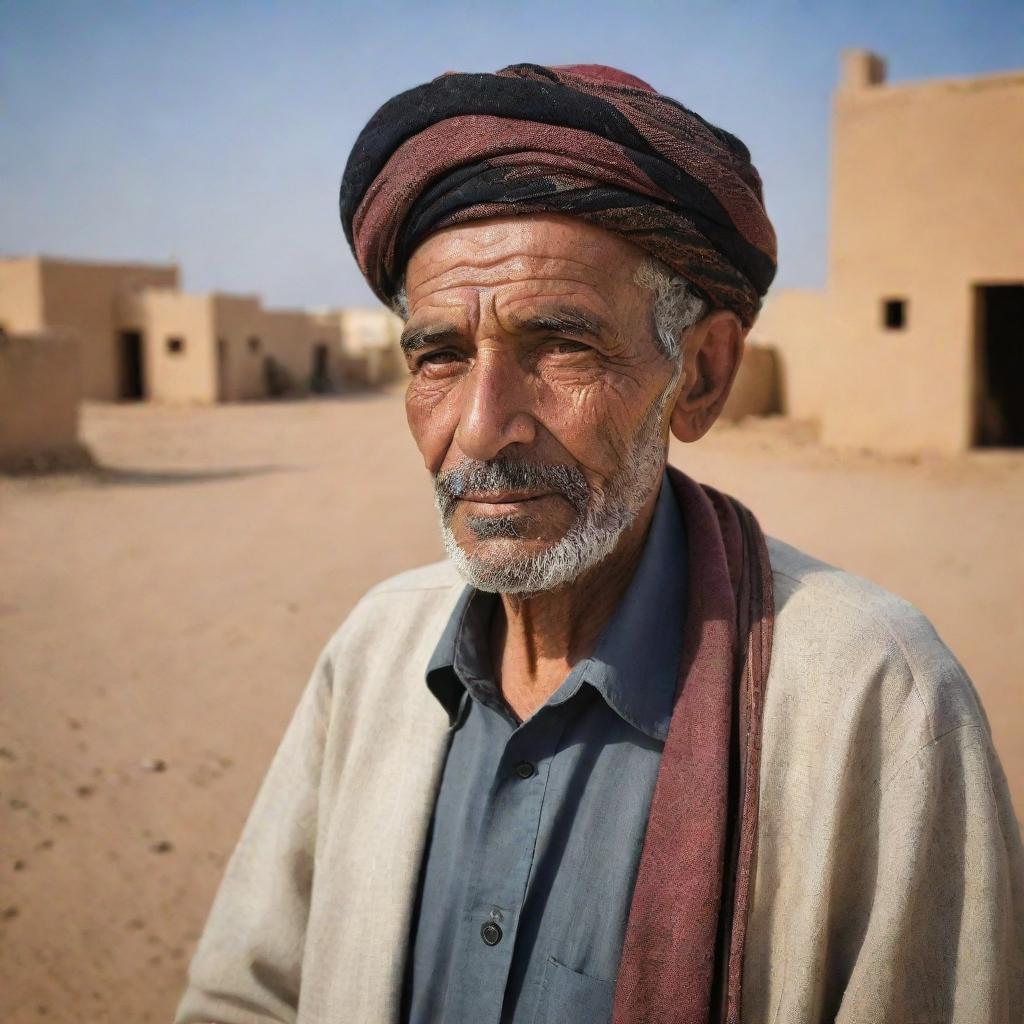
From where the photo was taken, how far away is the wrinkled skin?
148cm

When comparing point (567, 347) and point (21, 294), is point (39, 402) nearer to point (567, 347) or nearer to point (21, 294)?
point (21, 294)

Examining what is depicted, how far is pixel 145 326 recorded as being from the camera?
75.7ft

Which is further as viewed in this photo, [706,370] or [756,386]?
[756,386]

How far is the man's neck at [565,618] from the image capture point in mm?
1656

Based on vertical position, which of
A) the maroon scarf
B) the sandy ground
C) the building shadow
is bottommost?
the sandy ground

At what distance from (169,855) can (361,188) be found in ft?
9.79

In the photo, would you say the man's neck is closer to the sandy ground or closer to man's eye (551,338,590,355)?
man's eye (551,338,590,355)

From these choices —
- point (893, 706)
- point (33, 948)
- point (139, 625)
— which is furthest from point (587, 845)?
point (139, 625)

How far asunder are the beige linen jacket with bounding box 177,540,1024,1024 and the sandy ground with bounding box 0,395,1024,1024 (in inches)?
75.6

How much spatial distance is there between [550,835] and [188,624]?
522 centimetres

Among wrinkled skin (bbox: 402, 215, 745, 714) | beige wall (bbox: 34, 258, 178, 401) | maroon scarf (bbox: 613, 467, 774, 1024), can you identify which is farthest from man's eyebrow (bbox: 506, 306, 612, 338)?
beige wall (bbox: 34, 258, 178, 401)

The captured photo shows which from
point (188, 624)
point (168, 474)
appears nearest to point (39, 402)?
point (168, 474)

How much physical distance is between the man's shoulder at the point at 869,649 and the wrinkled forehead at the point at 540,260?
565mm

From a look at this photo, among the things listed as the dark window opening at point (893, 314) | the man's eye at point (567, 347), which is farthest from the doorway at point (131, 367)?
the man's eye at point (567, 347)
